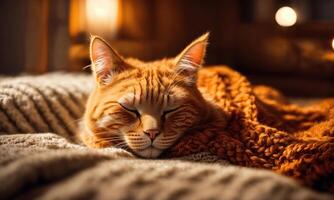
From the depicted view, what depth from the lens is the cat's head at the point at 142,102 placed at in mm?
1294

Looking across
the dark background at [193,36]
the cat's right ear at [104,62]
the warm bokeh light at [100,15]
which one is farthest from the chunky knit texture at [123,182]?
the warm bokeh light at [100,15]

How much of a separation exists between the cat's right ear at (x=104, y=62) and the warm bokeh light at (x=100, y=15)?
126 centimetres

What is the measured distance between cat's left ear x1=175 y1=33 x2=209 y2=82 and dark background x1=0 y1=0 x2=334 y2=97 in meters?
1.11

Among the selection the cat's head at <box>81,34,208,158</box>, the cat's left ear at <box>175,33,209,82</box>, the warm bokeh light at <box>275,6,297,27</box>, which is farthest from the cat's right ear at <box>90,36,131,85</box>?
the warm bokeh light at <box>275,6,297,27</box>

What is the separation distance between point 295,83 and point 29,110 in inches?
62.5

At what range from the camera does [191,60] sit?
1416mm

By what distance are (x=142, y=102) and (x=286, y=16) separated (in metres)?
1.58

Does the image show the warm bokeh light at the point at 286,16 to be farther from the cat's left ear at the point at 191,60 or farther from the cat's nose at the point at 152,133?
the cat's nose at the point at 152,133

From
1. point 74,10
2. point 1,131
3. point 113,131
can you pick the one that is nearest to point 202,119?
point 113,131

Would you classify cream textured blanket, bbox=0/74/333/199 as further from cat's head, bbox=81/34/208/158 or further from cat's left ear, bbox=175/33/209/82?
cat's left ear, bbox=175/33/209/82

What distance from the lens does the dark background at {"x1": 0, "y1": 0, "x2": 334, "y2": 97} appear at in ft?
7.76

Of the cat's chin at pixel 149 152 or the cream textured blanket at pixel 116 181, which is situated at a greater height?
the cream textured blanket at pixel 116 181

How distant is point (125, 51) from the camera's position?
8.98ft

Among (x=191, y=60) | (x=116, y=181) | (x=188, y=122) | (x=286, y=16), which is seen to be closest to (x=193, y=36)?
(x=286, y=16)
